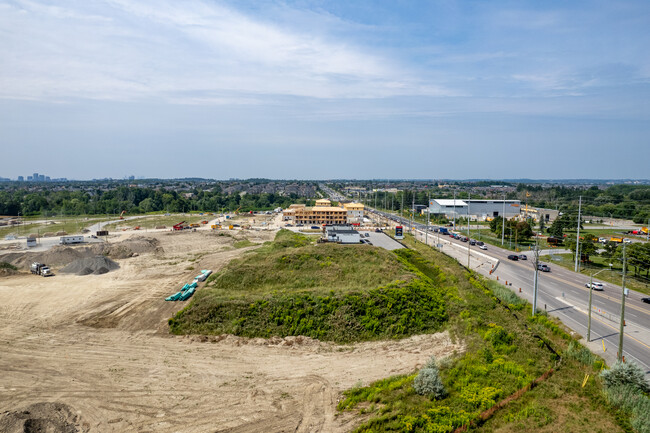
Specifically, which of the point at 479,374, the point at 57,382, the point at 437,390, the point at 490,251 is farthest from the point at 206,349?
the point at 490,251

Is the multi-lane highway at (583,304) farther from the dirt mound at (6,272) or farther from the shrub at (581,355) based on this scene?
the dirt mound at (6,272)

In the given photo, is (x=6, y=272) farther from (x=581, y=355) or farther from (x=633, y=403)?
(x=633, y=403)

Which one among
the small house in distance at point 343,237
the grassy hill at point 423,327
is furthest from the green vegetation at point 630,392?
the small house in distance at point 343,237

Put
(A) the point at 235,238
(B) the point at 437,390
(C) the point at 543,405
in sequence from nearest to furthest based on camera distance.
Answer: (C) the point at 543,405 < (B) the point at 437,390 < (A) the point at 235,238

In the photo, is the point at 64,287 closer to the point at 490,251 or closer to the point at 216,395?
the point at 216,395

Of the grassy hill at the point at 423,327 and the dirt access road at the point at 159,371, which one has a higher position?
the grassy hill at the point at 423,327

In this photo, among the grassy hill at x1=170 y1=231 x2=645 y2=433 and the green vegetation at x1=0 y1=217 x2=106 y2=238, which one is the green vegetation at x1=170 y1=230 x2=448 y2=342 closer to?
the grassy hill at x1=170 y1=231 x2=645 y2=433

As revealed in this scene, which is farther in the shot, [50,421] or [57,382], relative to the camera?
[57,382]

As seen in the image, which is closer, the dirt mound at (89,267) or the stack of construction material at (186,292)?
the stack of construction material at (186,292)

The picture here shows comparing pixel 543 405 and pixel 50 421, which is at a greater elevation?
pixel 543 405
